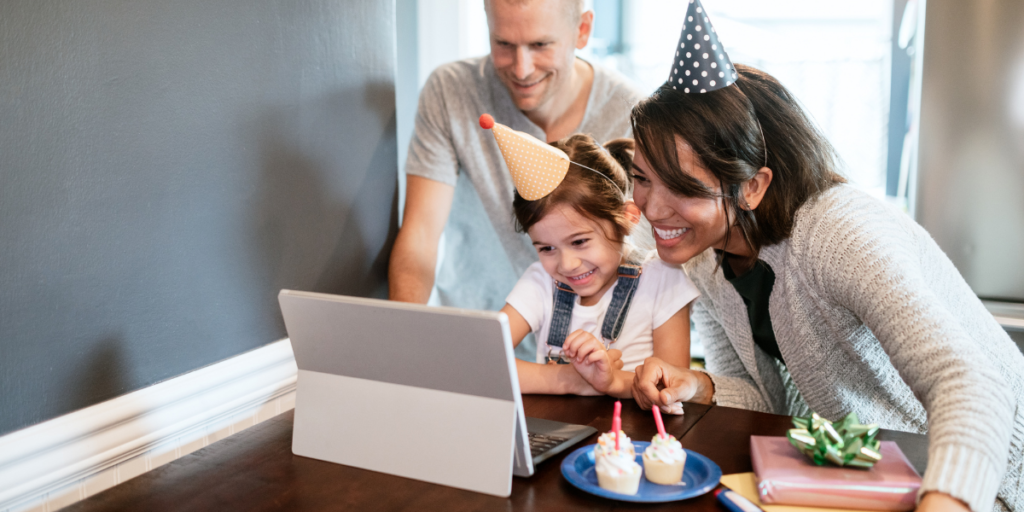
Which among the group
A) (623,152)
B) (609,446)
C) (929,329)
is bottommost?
(609,446)

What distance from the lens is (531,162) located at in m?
1.32

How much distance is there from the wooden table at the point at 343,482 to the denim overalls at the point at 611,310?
0.36 m

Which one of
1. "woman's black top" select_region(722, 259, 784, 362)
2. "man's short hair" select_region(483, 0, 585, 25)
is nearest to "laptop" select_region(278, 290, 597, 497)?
"woman's black top" select_region(722, 259, 784, 362)

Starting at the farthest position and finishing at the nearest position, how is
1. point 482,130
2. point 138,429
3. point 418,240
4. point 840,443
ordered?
point 482,130 < point 418,240 < point 138,429 < point 840,443

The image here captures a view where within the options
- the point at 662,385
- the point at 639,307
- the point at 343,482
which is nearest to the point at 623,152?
the point at 639,307

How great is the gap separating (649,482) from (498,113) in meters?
1.20

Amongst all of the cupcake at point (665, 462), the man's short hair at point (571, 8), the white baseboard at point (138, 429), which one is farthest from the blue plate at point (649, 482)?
the man's short hair at point (571, 8)

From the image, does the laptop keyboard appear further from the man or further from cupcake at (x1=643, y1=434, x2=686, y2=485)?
the man

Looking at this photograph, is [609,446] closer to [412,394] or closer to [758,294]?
[412,394]

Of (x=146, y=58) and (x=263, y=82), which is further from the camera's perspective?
(x=263, y=82)

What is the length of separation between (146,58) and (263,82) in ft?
0.83

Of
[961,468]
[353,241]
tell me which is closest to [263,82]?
[353,241]

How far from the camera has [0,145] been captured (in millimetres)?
930

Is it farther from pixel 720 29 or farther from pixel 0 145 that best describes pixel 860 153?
pixel 0 145
